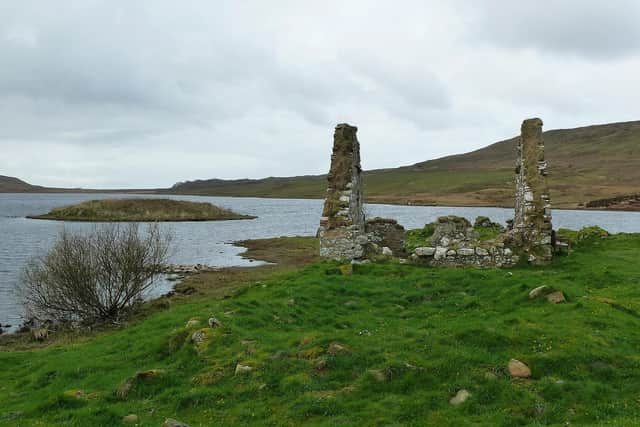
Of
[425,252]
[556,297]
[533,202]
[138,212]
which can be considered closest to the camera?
[556,297]

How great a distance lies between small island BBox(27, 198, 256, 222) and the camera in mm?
114875

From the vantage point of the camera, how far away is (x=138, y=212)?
395 ft

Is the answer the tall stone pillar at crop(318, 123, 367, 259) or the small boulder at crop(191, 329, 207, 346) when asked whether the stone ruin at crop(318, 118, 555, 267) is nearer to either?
the tall stone pillar at crop(318, 123, 367, 259)

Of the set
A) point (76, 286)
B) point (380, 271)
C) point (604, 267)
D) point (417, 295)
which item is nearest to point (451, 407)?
point (417, 295)

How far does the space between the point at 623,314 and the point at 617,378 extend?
13.5 ft

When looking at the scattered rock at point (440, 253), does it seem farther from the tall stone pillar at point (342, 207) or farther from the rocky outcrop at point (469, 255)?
the tall stone pillar at point (342, 207)

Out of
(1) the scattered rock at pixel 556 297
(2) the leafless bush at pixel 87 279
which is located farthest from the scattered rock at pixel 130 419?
(2) the leafless bush at pixel 87 279

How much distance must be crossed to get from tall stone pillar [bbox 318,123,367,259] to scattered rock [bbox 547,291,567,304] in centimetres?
1057

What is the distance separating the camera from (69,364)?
15.4m

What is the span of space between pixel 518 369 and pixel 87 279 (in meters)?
23.2

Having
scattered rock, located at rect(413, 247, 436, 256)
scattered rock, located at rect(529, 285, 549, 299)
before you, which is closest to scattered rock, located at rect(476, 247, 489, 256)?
scattered rock, located at rect(413, 247, 436, 256)

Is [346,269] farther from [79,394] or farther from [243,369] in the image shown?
[79,394]

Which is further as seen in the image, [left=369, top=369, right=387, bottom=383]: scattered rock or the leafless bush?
the leafless bush

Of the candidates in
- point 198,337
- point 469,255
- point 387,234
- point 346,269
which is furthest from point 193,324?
point 387,234
